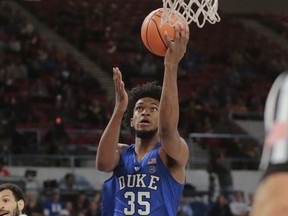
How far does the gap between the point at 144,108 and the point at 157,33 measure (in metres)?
0.46

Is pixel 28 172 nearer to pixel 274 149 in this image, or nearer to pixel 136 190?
pixel 136 190

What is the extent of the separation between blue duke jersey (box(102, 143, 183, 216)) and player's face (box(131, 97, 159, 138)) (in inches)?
5.8

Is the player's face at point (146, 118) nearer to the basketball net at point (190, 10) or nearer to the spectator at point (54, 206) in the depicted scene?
the basketball net at point (190, 10)

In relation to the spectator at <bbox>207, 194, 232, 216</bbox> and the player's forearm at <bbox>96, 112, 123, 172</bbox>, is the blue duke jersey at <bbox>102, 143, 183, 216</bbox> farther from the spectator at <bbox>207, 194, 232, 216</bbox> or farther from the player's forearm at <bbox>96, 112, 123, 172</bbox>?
the spectator at <bbox>207, 194, 232, 216</bbox>

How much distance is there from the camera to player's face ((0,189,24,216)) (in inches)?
199

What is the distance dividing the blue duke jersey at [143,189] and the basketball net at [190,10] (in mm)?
813

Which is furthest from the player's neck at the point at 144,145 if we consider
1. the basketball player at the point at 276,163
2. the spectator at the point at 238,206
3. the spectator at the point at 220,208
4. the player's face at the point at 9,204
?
the spectator at the point at 238,206

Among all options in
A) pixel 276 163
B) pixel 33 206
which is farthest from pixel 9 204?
pixel 33 206

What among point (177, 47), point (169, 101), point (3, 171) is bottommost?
point (3, 171)

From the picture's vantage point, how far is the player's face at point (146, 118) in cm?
452

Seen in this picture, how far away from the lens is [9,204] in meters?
5.09

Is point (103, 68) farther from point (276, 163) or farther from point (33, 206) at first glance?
point (276, 163)

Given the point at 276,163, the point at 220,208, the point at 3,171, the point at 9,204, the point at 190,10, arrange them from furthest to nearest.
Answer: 1. the point at 3,171
2. the point at 220,208
3. the point at 9,204
4. the point at 190,10
5. the point at 276,163

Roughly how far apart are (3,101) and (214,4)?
10.7m
